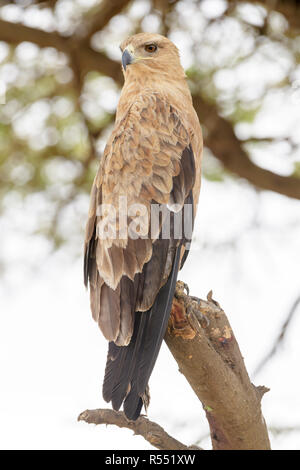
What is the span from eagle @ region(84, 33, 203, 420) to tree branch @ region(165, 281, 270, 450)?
145mm

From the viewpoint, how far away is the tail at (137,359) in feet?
8.41

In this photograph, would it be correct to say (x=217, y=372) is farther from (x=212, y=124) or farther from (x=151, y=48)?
(x=212, y=124)

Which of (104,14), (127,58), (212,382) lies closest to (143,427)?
(212,382)

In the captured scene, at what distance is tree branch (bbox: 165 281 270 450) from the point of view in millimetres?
2656

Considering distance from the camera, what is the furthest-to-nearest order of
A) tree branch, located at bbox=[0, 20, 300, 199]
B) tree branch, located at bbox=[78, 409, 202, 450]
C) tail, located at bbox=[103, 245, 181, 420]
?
tree branch, located at bbox=[0, 20, 300, 199]
tree branch, located at bbox=[78, 409, 202, 450]
tail, located at bbox=[103, 245, 181, 420]

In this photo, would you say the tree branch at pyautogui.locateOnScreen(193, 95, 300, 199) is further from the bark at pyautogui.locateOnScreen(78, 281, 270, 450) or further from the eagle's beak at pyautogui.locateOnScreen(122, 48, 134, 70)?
the bark at pyautogui.locateOnScreen(78, 281, 270, 450)

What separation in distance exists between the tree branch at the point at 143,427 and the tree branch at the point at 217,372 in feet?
0.69

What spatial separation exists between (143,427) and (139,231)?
87cm

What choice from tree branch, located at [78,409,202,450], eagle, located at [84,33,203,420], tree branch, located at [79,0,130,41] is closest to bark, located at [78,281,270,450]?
tree branch, located at [78,409,202,450]

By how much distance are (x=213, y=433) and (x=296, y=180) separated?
87.9 inches

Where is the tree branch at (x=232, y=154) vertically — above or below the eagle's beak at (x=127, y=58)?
above

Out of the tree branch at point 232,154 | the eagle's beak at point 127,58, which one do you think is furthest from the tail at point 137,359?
the tree branch at point 232,154

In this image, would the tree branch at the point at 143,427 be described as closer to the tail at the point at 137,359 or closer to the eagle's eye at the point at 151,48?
the tail at the point at 137,359
